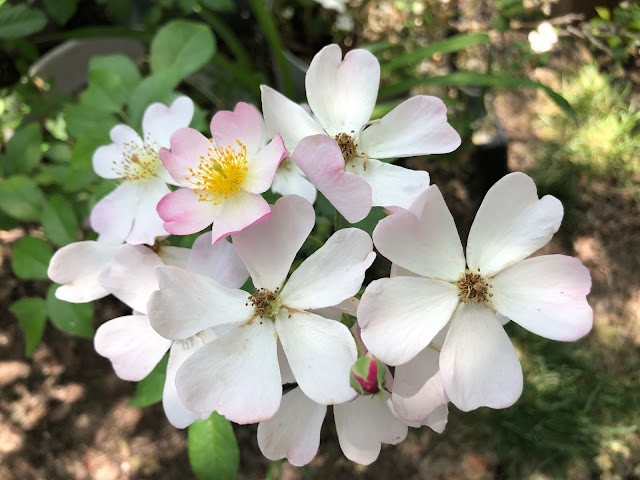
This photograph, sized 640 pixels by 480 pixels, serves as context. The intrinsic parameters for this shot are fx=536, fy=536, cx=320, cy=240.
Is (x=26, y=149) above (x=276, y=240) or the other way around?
the other way around

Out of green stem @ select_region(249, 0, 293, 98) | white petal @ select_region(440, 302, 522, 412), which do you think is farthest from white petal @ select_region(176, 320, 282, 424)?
green stem @ select_region(249, 0, 293, 98)

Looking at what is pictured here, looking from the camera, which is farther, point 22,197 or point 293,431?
point 22,197

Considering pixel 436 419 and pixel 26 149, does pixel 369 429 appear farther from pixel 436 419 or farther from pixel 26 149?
pixel 26 149

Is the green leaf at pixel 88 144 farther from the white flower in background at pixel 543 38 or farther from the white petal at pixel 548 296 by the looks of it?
the white flower in background at pixel 543 38

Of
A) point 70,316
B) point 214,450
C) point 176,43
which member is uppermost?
point 176,43

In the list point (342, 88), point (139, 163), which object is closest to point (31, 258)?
point (139, 163)

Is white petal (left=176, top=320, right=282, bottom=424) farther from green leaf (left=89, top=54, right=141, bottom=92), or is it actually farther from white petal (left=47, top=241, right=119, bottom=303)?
green leaf (left=89, top=54, right=141, bottom=92)
